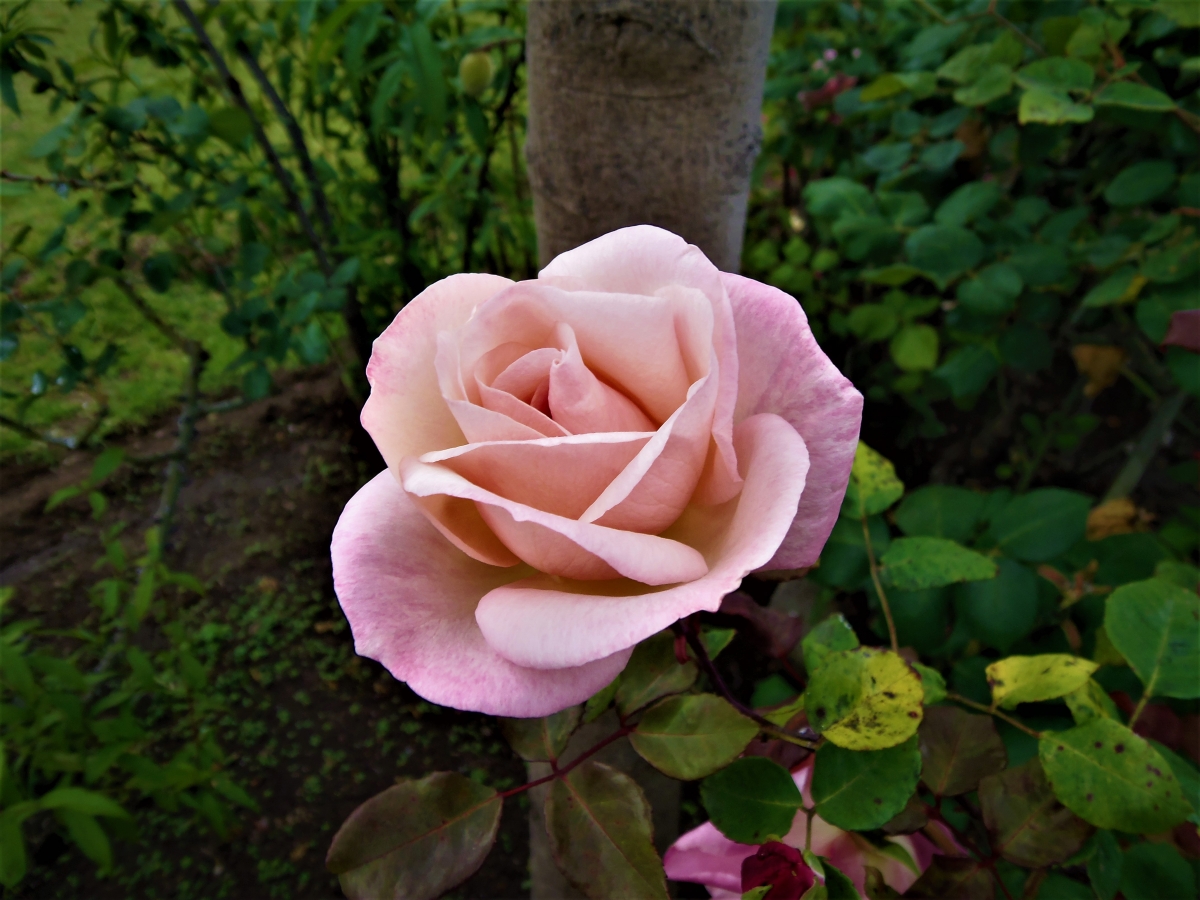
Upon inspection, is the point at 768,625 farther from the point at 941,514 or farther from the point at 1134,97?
the point at 1134,97

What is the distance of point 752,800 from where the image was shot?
380 mm

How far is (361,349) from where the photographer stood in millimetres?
1527

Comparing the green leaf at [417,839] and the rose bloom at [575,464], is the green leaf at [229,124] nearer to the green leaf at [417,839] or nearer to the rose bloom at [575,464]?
the rose bloom at [575,464]

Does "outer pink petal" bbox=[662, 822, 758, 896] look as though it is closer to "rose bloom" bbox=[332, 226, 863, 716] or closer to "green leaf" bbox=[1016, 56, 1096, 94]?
"rose bloom" bbox=[332, 226, 863, 716]

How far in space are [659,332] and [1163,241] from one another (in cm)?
94

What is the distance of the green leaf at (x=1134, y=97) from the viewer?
2.24ft

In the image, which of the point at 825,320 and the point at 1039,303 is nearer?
the point at 1039,303

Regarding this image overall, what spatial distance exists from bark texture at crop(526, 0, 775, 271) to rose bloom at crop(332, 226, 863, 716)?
0.81 ft

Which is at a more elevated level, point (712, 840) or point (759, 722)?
point (759, 722)

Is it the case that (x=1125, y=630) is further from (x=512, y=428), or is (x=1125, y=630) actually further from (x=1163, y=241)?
(x=1163, y=241)

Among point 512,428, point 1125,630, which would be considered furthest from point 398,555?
point 1125,630

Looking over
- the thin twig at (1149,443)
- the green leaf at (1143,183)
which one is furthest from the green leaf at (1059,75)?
the thin twig at (1149,443)

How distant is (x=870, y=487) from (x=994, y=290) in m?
0.46

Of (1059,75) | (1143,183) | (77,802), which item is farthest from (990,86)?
(77,802)
